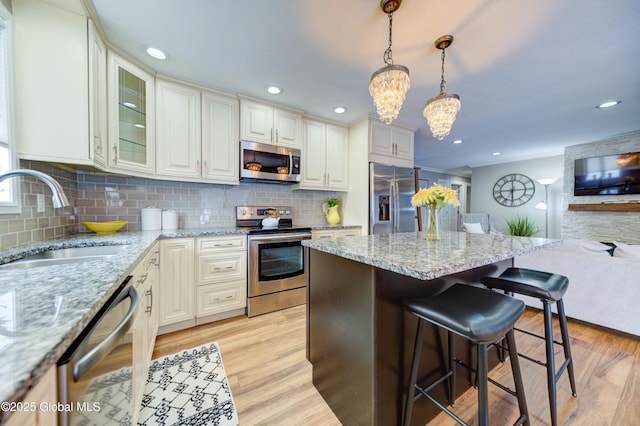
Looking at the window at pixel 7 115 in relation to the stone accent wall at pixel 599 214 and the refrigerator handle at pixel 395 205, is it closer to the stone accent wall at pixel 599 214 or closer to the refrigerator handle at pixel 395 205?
the refrigerator handle at pixel 395 205

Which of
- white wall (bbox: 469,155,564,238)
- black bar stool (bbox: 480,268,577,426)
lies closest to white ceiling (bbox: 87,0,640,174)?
black bar stool (bbox: 480,268,577,426)

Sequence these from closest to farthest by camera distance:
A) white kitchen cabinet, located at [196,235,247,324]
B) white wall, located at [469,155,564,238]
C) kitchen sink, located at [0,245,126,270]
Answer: kitchen sink, located at [0,245,126,270] → white kitchen cabinet, located at [196,235,247,324] → white wall, located at [469,155,564,238]

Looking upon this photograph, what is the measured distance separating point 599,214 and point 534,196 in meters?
1.31

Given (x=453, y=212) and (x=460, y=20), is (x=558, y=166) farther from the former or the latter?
(x=460, y=20)

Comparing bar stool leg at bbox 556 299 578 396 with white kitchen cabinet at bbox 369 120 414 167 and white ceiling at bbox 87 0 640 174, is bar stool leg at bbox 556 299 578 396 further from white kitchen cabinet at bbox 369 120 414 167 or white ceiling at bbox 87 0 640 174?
white kitchen cabinet at bbox 369 120 414 167

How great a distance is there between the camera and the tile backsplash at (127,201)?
143 cm

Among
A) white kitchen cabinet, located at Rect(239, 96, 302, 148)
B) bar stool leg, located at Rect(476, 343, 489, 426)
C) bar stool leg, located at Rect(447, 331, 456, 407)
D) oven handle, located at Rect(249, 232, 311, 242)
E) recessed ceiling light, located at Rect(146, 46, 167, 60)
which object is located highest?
recessed ceiling light, located at Rect(146, 46, 167, 60)

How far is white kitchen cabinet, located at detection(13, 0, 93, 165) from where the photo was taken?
4.54 feet

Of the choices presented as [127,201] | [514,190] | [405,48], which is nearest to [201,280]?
[127,201]

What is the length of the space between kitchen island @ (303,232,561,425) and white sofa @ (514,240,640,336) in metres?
1.51

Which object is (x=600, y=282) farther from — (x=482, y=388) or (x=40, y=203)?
(x=40, y=203)

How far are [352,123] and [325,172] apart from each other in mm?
847

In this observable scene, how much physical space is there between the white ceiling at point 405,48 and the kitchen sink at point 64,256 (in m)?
1.57

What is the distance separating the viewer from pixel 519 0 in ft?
4.58
